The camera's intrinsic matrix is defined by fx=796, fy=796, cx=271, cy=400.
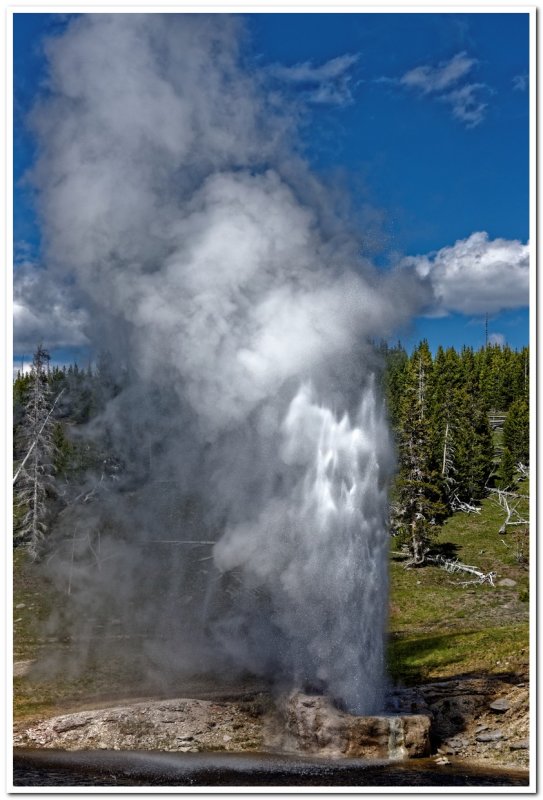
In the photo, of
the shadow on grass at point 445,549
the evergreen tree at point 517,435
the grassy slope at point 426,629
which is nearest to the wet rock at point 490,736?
the grassy slope at point 426,629

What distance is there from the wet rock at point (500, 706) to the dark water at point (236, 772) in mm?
3374

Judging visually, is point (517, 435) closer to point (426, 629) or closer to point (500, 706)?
point (426, 629)

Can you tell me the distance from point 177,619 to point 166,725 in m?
10.7

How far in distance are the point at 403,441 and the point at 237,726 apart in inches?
1132

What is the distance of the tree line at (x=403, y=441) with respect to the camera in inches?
1339

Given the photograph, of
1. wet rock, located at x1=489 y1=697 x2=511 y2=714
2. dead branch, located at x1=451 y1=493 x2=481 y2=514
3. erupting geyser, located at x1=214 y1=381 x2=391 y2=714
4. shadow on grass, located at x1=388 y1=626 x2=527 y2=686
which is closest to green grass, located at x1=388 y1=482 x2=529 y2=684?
shadow on grass, located at x1=388 y1=626 x2=527 y2=686

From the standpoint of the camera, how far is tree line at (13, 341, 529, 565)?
34.0 metres

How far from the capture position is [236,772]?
17156 mm

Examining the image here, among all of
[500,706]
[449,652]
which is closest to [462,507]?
[449,652]

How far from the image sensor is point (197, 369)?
26.1 meters

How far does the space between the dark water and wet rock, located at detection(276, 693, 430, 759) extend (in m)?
0.35

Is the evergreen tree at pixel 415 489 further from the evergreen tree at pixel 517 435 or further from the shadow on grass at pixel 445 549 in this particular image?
the evergreen tree at pixel 517 435
